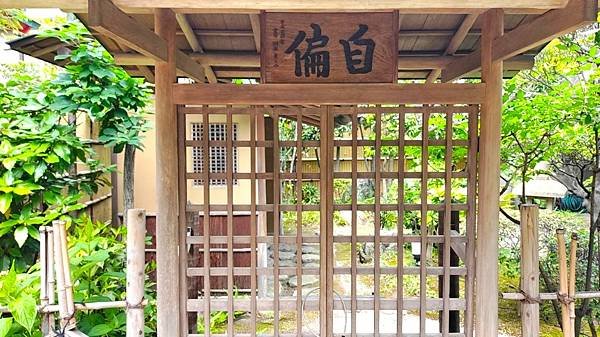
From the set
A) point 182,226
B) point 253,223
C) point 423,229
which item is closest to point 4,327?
point 182,226

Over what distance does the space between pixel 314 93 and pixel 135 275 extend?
1.60 metres

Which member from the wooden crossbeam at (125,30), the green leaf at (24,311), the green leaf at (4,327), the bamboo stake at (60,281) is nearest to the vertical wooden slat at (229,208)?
the wooden crossbeam at (125,30)

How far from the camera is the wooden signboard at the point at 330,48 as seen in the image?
2.77m

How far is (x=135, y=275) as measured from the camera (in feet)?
7.61

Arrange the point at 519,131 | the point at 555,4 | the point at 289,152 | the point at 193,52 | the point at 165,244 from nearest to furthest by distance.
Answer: the point at 555,4
the point at 165,244
the point at 193,52
the point at 519,131
the point at 289,152

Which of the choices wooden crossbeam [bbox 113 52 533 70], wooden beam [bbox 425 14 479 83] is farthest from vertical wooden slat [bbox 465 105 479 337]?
wooden crossbeam [bbox 113 52 533 70]

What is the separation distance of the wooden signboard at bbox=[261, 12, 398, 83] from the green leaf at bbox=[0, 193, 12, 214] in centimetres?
250

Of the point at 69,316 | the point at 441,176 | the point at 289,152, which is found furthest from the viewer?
the point at 289,152

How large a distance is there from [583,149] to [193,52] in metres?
4.54

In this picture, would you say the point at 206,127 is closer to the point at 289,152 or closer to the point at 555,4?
the point at 555,4

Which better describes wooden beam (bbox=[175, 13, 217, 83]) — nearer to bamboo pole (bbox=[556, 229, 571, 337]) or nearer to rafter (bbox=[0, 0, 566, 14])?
rafter (bbox=[0, 0, 566, 14])

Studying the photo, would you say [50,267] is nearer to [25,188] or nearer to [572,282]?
[25,188]

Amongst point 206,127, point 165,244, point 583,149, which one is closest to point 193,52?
point 206,127

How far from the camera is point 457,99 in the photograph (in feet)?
9.13
